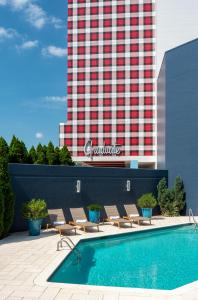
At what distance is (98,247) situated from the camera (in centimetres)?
1291

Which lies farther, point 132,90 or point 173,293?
point 132,90

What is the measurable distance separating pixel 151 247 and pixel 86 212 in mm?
5729

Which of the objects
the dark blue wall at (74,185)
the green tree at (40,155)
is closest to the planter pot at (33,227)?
the dark blue wall at (74,185)

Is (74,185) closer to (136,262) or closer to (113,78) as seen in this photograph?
(136,262)

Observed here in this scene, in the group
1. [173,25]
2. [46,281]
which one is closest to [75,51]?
[173,25]

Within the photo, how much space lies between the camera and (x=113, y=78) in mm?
39000

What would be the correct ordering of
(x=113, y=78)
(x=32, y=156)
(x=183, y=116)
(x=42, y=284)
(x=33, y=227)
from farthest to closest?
(x=113, y=78) → (x=32, y=156) → (x=183, y=116) → (x=33, y=227) → (x=42, y=284)

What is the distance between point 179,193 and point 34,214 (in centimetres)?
1106

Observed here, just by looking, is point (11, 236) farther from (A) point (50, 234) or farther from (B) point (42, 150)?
(B) point (42, 150)

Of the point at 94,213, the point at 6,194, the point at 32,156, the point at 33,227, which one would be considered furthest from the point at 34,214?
the point at 32,156

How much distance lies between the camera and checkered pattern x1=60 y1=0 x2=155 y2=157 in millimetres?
38625

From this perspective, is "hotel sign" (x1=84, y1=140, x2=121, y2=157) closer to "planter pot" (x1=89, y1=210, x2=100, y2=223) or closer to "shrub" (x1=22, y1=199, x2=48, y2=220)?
"planter pot" (x1=89, y1=210, x2=100, y2=223)

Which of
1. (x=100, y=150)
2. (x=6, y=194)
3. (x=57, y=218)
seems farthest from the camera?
(x=100, y=150)

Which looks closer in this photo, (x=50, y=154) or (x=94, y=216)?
(x=94, y=216)
